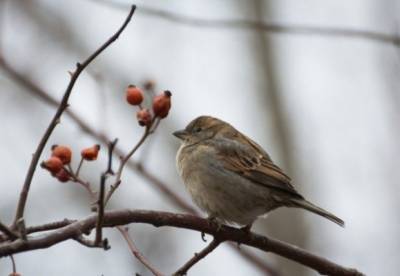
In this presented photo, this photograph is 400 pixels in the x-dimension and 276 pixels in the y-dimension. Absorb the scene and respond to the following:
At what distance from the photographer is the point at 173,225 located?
10.8 ft

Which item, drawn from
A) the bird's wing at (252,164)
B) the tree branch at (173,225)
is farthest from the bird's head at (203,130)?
the tree branch at (173,225)

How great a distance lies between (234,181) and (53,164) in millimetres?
2393

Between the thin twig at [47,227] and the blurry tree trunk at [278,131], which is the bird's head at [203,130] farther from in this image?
the blurry tree trunk at [278,131]

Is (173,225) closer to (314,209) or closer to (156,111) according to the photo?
(156,111)

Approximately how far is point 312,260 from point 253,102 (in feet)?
29.6

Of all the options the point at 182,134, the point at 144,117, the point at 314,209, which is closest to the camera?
the point at 144,117

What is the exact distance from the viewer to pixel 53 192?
1121 centimetres

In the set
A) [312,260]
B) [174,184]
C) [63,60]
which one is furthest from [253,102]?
[312,260]

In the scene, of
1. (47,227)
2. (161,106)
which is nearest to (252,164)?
(161,106)

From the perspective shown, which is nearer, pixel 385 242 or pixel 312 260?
pixel 312 260

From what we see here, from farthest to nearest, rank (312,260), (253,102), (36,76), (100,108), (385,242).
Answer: (253,102) < (36,76) < (385,242) < (100,108) < (312,260)

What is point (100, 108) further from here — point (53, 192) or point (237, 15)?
point (237, 15)

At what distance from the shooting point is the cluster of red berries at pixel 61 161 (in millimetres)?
2963

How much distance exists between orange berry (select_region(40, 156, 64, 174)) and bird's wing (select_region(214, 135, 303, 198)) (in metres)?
2.35
